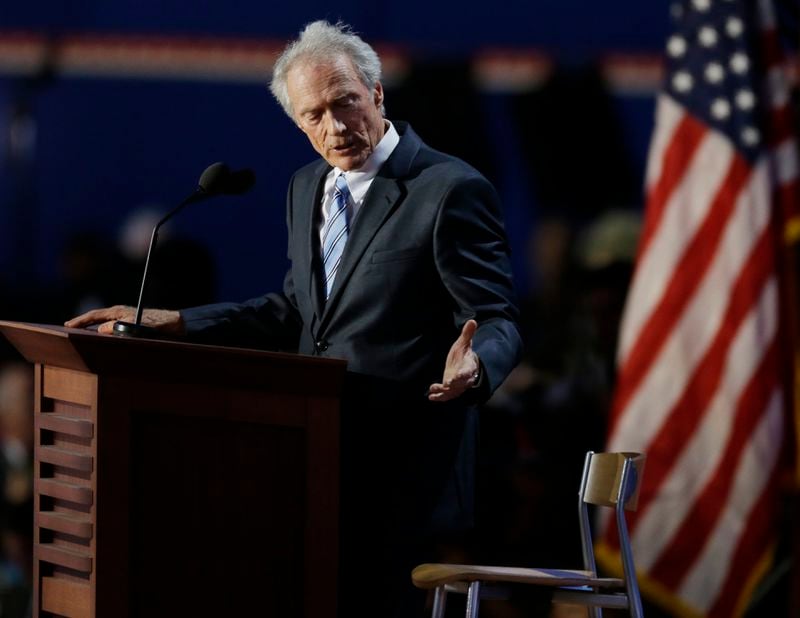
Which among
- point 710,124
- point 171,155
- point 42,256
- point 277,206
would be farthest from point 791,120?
point 42,256

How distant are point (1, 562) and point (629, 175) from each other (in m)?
3.21

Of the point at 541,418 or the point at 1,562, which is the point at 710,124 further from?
the point at 1,562

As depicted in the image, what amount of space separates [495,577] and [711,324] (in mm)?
2630

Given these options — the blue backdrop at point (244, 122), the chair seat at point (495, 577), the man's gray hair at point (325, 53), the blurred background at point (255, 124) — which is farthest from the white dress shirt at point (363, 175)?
the blue backdrop at point (244, 122)

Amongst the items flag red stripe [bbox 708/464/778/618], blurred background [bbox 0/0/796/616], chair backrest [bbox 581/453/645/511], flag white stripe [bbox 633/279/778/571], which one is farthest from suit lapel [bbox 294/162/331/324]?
blurred background [bbox 0/0/796/616]

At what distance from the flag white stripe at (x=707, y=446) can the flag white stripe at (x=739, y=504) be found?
0.32ft

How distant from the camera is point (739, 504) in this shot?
4.95 metres

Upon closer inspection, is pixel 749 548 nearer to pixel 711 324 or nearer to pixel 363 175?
pixel 711 324

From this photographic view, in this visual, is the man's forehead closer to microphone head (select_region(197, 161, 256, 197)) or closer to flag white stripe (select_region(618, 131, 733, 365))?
microphone head (select_region(197, 161, 256, 197))

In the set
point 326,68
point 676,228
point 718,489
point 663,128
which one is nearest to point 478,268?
point 326,68

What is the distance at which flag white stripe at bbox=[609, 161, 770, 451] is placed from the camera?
5059mm

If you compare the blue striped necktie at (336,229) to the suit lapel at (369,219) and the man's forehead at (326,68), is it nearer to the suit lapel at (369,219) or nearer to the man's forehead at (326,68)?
the suit lapel at (369,219)

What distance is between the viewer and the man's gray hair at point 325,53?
2.73 meters

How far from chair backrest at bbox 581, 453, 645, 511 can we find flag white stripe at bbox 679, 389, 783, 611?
2189mm
